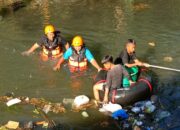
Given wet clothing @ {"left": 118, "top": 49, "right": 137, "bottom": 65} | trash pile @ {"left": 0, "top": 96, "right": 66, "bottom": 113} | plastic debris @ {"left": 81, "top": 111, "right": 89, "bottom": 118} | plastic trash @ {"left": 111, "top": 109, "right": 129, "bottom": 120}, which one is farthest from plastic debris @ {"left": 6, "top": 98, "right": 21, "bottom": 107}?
wet clothing @ {"left": 118, "top": 49, "right": 137, "bottom": 65}

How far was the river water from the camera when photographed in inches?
434

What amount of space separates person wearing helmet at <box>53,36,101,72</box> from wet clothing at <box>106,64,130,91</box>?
72.3 inches

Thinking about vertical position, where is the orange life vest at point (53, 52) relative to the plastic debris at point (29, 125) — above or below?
above

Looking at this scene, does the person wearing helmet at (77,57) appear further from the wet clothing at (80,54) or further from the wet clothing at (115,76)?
the wet clothing at (115,76)

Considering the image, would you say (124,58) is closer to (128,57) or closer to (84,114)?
(128,57)

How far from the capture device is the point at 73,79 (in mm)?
11742

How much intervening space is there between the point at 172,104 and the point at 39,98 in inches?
145

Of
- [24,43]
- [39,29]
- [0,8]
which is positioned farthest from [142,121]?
[0,8]

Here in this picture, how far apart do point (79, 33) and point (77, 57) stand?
3.89 meters

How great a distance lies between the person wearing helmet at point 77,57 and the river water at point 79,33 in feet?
0.99

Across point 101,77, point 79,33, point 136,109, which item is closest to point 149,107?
point 136,109

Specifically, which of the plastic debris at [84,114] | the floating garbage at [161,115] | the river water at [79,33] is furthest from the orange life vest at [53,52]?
the floating garbage at [161,115]

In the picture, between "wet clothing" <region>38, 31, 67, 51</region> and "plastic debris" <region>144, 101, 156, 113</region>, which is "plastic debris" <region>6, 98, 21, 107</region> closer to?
"wet clothing" <region>38, 31, 67, 51</region>

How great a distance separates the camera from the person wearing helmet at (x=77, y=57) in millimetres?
11711
